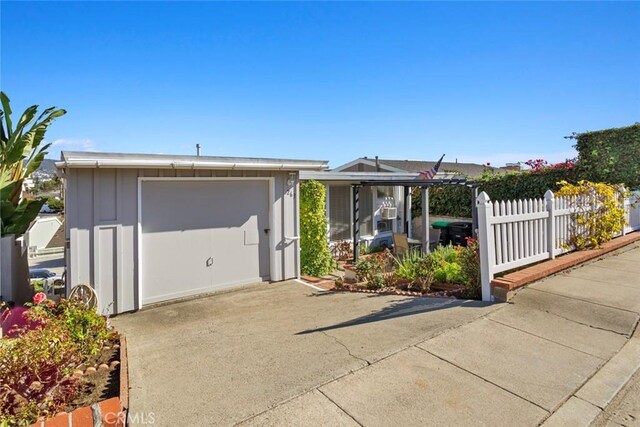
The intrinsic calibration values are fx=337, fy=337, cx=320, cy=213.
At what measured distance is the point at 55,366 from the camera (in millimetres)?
2809

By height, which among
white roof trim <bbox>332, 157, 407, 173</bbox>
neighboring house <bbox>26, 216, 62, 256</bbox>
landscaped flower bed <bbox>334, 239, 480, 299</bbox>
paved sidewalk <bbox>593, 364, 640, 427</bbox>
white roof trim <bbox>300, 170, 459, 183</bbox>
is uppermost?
white roof trim <bbox>332, 157, 407, 173</bbox>

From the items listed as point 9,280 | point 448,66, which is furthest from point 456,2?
point 9,280

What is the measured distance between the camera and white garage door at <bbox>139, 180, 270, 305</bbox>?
5.93 m

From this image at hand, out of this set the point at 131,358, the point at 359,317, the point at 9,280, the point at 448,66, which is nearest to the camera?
the point at 131,358

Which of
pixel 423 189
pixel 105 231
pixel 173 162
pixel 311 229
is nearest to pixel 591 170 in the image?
pixel 423 189

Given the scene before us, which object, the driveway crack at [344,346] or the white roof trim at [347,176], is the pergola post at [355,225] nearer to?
the white roof trim at [347,176]

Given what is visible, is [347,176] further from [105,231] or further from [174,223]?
[105,231]

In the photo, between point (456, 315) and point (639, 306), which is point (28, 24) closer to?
point (456, 315)

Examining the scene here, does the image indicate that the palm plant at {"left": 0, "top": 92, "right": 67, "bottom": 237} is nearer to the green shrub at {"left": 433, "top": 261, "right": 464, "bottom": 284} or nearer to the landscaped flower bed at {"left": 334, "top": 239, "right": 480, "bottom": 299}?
the landscaped flower bed at {"left": 334, "top": 239, "right": 480, "bottom": 299}

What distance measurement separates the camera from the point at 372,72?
11.2 m

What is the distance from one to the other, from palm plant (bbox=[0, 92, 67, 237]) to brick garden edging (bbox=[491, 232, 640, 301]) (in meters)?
7.38

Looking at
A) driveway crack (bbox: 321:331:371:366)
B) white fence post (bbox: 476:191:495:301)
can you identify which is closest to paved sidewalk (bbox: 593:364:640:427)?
driveway crack (bbox: 321:331:371:366)

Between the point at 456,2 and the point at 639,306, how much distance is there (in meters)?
6.61

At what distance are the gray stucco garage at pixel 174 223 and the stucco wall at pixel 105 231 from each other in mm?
14
